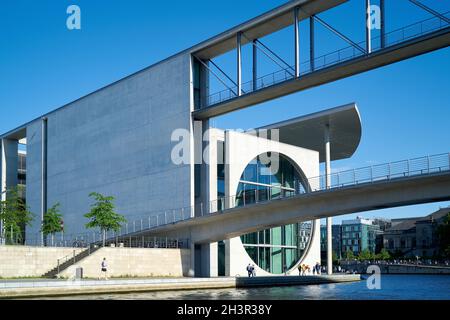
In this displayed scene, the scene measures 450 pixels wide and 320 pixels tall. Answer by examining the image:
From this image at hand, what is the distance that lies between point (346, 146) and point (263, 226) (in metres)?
21.0

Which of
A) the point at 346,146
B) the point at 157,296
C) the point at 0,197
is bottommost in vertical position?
the point at 157,296

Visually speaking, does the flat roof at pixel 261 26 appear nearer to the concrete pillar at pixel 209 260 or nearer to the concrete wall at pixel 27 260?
the concrete pillar at pixel 209 260

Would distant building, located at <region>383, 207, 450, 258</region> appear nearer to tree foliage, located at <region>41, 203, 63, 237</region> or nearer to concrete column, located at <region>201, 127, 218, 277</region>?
concrete column, located at <region>201, 127, 218, 277</region>

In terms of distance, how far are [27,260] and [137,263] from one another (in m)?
6.43

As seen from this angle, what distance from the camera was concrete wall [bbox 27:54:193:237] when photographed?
136 feet

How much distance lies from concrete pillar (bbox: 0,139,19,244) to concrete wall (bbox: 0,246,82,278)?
2893 cm

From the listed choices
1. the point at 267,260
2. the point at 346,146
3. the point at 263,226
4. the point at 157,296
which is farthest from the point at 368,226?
the point at 157,296

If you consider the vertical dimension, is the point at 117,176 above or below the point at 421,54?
below

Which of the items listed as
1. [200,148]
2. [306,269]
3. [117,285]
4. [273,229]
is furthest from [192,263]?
[117,285]
